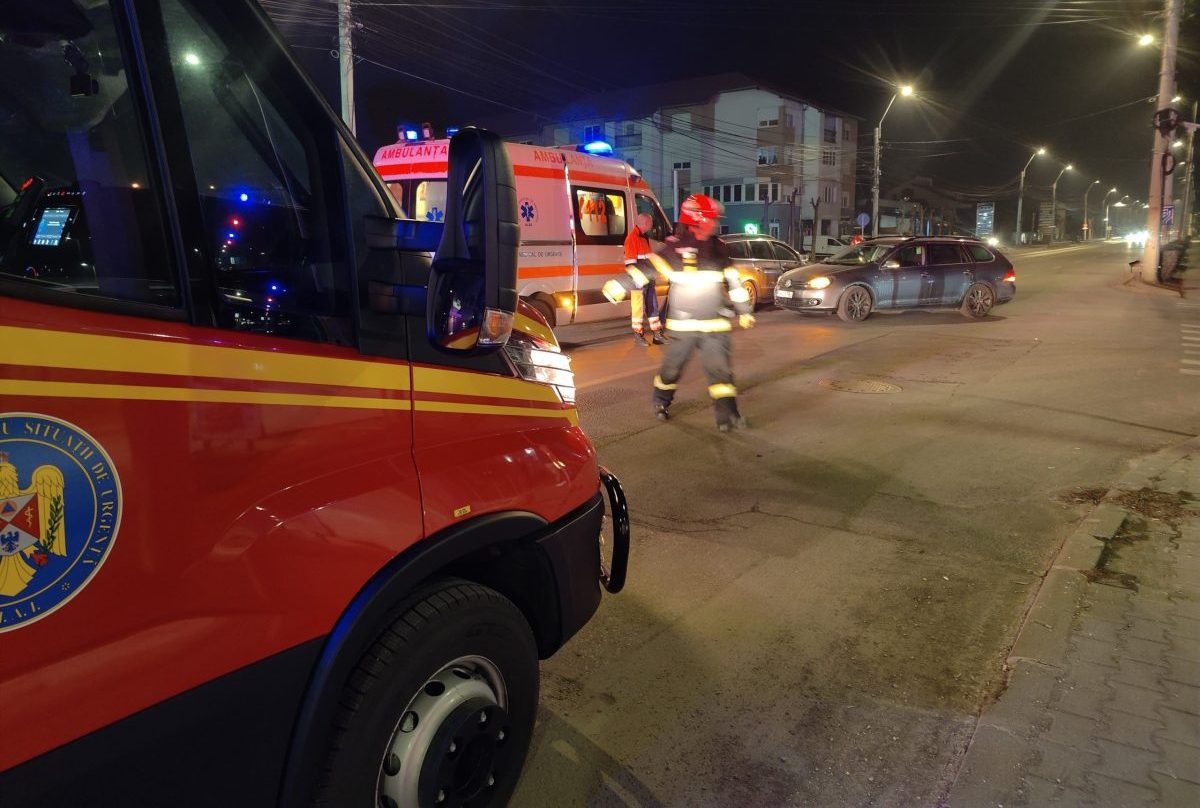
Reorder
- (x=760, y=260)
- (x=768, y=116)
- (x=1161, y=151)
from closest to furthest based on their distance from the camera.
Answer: (x=760, y=260) → (x=1161, y=151) → (x=768, y=116)

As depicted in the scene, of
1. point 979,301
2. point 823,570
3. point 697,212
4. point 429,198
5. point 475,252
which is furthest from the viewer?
point 979,301

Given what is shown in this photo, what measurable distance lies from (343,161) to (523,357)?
2.79ft

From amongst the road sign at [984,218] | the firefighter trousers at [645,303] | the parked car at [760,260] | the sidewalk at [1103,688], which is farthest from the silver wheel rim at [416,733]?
the road sign at [984,218]

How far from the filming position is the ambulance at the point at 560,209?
36.6 feet

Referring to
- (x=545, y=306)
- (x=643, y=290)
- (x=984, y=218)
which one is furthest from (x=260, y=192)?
(x=984, y=218)

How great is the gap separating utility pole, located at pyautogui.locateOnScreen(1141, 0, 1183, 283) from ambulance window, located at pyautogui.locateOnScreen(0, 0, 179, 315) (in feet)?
87.0

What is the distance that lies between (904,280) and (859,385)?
6.98 m

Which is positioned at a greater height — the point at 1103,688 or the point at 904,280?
the point at 904,280

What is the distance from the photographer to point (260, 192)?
1969 mm

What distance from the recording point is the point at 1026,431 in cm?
720

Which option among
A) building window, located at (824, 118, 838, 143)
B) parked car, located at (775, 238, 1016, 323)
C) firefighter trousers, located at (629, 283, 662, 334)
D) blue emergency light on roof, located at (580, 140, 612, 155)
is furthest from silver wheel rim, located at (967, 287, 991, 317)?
building window, located at (824, 118, 838, 143)

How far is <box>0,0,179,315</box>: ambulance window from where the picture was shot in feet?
5.33

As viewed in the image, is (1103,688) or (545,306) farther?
(545,306)

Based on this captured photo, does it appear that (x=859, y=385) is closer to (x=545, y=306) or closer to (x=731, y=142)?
(x=545, y=306)
